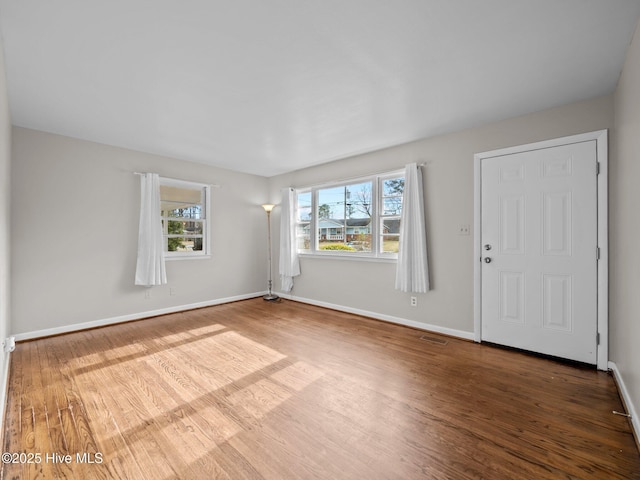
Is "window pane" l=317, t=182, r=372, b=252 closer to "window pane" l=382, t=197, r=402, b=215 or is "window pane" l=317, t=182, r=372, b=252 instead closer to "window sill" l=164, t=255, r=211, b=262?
"window pane" l=382, t=197, r=402, b=215

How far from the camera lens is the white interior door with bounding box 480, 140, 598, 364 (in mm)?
2623

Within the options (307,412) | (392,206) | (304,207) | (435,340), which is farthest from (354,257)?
(307,412)

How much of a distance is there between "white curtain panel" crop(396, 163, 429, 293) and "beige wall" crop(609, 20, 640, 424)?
1660 millimetres

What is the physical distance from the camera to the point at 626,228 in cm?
207

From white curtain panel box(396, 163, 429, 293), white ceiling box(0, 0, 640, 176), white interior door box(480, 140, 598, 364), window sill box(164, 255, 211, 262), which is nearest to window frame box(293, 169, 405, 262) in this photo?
white curtain panel box(396, 163, 429, 293)

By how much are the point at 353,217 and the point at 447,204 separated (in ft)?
4.89

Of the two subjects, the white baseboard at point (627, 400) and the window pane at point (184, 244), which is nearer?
the white baseboard at point (627, 400)

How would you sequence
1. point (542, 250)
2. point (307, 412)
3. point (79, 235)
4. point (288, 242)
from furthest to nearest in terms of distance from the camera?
1. point (288, 242)
2. point (79, 235)
3. point (542, 250)
4. point (307, 412)

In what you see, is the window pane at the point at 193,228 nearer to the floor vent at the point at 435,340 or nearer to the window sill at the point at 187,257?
the window sill at the point at 187,257

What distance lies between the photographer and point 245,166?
505cm

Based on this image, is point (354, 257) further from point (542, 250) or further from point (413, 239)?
point (542, 250)

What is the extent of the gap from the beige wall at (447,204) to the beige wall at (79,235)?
2.76 m

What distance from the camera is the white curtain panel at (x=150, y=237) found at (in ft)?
13.3

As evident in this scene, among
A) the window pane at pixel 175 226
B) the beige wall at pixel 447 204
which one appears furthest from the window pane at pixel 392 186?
the window pane at pixel 175 226
